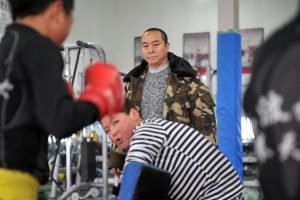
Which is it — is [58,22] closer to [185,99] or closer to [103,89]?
[103,89]

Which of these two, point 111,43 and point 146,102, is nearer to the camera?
point 146,102

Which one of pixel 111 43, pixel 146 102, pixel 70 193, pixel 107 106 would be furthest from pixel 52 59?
pixel 111 43

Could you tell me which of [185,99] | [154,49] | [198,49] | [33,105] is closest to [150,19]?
[198,49]

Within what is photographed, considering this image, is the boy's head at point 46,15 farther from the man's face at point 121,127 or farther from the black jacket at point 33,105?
the man's face at point 121,127

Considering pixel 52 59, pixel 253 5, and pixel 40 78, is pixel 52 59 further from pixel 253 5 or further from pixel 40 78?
pixel 253 5

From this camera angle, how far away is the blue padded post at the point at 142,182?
1.92 meters

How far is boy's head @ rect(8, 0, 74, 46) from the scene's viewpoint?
163cm

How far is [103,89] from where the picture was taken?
1726mm

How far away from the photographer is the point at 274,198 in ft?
3.21

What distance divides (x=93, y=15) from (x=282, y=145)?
32.6 feet

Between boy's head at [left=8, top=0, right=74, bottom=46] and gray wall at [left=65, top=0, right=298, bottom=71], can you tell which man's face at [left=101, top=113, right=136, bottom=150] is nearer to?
boy's head at [left=8, top=0, right=74, bottom=46]

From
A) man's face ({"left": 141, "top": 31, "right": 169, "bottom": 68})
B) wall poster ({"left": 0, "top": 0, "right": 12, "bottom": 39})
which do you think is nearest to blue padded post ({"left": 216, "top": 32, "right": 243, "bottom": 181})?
man's face ({"left": 141, "top": 31, "right": 169, "bottom": 68})

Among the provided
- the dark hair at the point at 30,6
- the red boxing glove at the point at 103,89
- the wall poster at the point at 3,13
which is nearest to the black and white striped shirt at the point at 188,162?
the red boxing glove at the point at 103,89

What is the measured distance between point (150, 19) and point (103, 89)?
30.0ft
